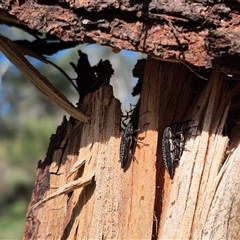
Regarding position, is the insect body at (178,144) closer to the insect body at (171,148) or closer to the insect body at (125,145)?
the insect body at (171,148)

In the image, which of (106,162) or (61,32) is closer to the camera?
(61,32)

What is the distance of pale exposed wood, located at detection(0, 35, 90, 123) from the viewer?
2.01 meters

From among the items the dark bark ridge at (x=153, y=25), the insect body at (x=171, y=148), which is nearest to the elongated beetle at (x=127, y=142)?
the insect body at (x=171, y=148)

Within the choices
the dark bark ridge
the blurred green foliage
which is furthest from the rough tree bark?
the blurred green foliage

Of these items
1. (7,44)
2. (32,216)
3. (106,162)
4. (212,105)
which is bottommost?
(32,216)

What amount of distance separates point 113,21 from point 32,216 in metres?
1.02

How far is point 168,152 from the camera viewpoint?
1836 mm

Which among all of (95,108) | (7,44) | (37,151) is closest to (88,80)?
(95,108)

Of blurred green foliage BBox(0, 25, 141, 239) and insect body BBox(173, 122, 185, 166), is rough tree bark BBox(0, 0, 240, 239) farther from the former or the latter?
blurred green foliage BBox(0, 25, 141, 239)

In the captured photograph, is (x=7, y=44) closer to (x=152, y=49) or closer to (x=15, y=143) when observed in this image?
(x=152, y=49)

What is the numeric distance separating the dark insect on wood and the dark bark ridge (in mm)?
364

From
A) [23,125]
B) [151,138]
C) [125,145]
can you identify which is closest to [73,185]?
[125,145]

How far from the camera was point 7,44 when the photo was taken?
79.4 inches

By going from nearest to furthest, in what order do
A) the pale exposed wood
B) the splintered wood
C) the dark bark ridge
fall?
the dark bark ridge, the splintered wood, the pale exposed wood
